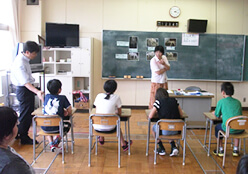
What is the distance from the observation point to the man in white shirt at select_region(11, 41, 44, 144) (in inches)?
138

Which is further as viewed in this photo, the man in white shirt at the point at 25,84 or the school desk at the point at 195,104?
the school desk at the point at 195,104

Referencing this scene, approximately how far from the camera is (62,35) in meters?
5.99

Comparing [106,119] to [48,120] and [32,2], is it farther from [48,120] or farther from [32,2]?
[32,2]

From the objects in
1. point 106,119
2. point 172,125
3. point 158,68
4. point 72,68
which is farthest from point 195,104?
point 72,68

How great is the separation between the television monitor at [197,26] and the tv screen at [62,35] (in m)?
2.85

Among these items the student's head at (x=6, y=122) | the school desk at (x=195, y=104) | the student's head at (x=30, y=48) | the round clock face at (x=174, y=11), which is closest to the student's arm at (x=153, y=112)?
the school desk at (x=195, y=104)

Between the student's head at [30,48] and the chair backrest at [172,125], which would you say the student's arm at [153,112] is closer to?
the chair backrest at [172,125]

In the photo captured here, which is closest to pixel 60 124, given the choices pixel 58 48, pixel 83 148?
pixel 83 148

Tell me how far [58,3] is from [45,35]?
0.94 metres

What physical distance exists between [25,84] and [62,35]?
9.10ft

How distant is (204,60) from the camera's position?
632cm

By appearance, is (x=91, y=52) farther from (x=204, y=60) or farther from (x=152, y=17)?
(x=204, y=60)

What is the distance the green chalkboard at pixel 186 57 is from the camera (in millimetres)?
6242

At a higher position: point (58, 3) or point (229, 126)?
point (58, 3)
